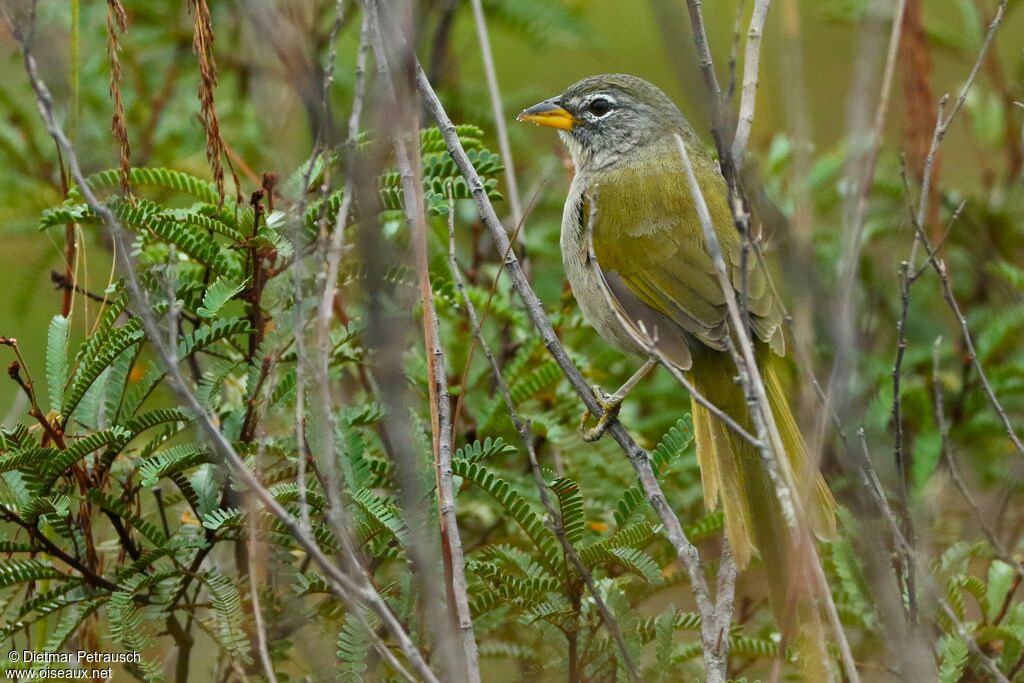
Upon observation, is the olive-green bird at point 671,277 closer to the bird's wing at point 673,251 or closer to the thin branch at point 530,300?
the bird's wing at point 673,251

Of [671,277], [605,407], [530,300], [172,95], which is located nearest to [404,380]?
[530,300]

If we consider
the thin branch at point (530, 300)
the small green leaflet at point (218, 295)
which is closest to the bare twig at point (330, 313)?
the thin branch at point (530, 300)

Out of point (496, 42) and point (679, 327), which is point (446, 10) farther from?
point (496, 42)

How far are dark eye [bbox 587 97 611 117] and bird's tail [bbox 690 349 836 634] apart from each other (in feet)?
3.94

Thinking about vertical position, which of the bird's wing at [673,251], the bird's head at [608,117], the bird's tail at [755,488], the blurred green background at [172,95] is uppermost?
the blurred green background at [172,95]

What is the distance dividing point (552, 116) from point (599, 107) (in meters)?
0.17

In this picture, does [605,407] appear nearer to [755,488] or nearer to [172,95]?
[755,488]

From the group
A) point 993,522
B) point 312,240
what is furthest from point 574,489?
point 993,522

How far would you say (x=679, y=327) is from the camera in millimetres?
3424

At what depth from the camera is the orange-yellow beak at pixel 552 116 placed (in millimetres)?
4074

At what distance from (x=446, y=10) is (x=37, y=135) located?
1.79m

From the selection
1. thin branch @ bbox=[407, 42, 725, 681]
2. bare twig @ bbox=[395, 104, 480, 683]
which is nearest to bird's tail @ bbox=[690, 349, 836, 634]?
thin branch @ bbox=[407, 42, 725, 681]

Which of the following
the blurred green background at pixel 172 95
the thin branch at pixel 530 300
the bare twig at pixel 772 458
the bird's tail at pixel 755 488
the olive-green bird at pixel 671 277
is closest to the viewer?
the bare twig at pixel 772 458

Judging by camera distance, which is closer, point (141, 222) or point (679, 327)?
point (141, 222)
